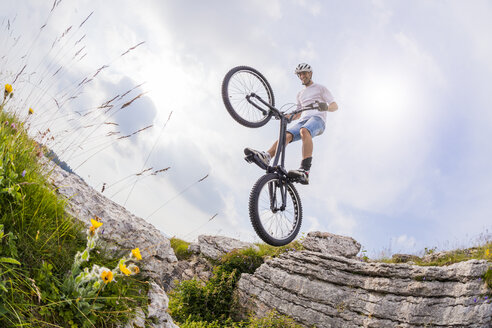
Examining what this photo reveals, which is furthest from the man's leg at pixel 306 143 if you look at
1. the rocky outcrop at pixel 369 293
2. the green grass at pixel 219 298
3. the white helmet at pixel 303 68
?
the green grass at pixel 219 298

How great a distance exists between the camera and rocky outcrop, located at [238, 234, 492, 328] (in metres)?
8.08

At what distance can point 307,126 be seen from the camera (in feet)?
21.9

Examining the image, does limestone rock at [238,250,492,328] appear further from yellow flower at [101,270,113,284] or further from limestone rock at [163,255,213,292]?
yellow flower at [101,270,113,284]

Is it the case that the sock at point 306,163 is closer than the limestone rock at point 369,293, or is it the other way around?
the sock at point 306,163

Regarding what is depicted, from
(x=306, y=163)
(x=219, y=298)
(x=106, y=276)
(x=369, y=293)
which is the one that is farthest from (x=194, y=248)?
(x=106, y=276)

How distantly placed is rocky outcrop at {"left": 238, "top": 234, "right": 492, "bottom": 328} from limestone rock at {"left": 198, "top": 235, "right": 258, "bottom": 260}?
2240 millimetres

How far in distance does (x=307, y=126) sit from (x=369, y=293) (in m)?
5.07

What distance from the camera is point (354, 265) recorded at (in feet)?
31.7

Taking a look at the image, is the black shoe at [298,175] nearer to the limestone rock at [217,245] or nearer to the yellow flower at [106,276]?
the yellow flower at [106,276]

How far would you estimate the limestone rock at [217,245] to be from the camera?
12715 mm

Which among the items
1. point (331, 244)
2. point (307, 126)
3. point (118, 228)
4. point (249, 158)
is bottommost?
point (118, 228)

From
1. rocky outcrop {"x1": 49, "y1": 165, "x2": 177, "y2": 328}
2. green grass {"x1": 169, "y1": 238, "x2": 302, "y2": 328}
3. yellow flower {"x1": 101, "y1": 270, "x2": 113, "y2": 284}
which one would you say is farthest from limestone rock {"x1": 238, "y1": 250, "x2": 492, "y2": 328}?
yellow flower {"x1": 101, "y1": 270, "x2": 113, "y2": 284}

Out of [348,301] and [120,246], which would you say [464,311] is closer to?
[348,301]

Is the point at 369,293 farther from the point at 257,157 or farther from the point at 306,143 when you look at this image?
the point at 257,157
